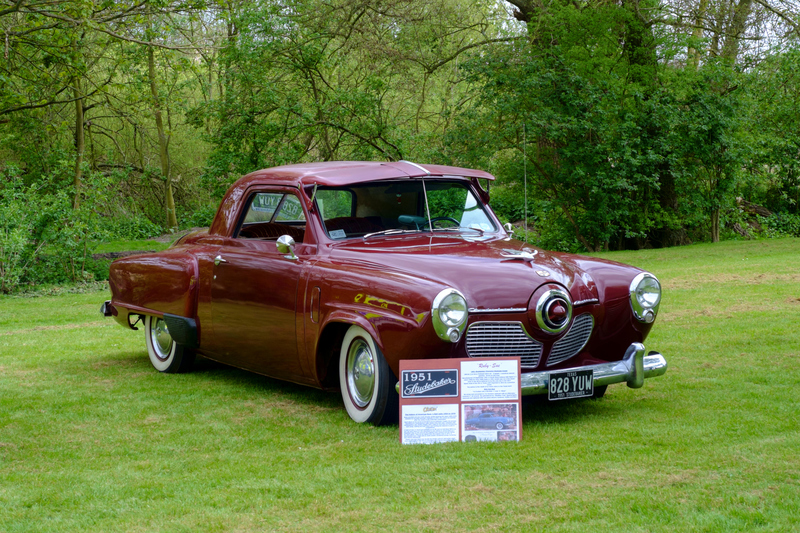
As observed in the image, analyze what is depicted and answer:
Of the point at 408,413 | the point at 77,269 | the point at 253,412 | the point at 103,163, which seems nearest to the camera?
the point at 408,413

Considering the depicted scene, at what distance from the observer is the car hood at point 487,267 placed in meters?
5.34

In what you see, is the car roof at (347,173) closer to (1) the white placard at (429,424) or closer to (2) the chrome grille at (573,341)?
(2) the chrome grille at (573,341)

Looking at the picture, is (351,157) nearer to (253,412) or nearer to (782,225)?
(782,225)

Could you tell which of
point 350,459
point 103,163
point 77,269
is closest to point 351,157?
point 77,269

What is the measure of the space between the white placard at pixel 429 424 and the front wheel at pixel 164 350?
10.8 feet

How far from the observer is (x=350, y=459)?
15.9 feet

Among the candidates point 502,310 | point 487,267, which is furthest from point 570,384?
point 487,267

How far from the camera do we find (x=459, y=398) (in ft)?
17.0

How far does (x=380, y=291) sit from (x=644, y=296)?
1.87 m

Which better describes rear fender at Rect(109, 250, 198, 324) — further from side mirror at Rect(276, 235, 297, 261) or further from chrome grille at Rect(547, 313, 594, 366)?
chrome grille at Rect(547, 313, 594, 366)

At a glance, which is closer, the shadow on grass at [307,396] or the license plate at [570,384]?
the license plate at [570,384]

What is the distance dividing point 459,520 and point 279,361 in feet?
9.68

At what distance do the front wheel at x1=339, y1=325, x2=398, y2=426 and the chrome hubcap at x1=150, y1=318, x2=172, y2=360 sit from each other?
8.42 feet

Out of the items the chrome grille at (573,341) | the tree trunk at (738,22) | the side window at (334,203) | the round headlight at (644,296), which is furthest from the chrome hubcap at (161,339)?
the tree trunk at (738,22)
